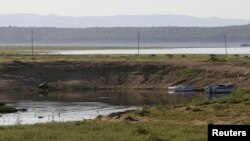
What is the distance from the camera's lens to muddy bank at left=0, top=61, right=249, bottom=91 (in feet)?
256

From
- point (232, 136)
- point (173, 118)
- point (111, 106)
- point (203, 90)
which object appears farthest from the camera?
point (203, 90)

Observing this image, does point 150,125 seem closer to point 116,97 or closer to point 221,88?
point 116,97

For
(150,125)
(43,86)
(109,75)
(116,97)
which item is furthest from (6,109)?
(109,75)

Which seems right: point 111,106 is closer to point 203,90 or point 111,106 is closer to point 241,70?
point 203,90

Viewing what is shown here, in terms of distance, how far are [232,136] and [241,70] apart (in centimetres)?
5623

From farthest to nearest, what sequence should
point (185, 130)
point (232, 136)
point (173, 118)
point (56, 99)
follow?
1. point (56, 99)
2. point (173, 118)
3. point (185, 130)
4. point (232, 136)

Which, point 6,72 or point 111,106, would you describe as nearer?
point 111,106

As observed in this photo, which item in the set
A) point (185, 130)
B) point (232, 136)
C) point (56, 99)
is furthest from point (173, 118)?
point (56, 99)

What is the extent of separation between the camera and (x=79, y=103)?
60688 mm

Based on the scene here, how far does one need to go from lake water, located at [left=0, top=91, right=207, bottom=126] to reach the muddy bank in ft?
20.3

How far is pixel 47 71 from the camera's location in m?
84.8

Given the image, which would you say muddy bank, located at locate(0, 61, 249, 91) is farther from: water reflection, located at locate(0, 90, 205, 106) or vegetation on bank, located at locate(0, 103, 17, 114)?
vegetation on bank, located at locate(0, 103, 17, 114)

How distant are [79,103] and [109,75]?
73.7 feet

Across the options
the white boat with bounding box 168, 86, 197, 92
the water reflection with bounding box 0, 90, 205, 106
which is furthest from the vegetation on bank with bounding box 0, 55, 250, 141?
the white boat with bounding box 168, 86, 197, 92
